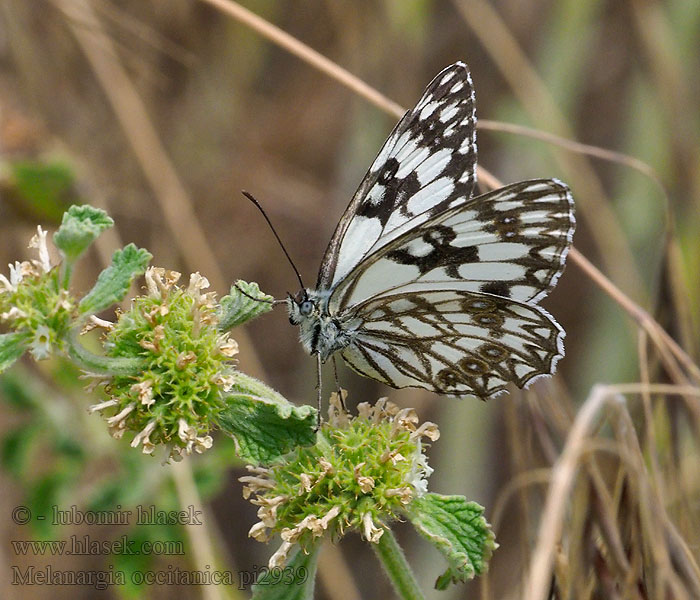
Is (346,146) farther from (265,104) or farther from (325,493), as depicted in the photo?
(325,493)

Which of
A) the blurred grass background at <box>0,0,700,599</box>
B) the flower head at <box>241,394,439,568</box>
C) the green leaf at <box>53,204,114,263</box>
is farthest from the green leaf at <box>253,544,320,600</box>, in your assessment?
the blurred grass background at <box>0,0,700,599</box>

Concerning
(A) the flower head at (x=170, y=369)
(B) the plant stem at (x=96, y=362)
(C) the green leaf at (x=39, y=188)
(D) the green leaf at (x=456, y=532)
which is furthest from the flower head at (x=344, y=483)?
(C) the green leaf at (x=39, y=188)

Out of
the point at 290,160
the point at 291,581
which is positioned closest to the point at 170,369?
the point at 291,581

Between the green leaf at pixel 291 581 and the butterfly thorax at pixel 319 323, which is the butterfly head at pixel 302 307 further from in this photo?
the green leaf at pixel 291 581

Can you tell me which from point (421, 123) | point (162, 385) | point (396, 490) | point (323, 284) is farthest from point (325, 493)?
point (421, 123)

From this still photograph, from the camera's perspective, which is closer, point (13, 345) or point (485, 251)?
point (13, 345)

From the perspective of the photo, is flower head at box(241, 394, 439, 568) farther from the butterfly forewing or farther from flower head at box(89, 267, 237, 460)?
the butterfly forewing

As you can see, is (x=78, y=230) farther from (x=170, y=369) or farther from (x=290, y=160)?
(x=290, y=160)
